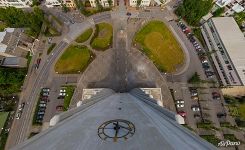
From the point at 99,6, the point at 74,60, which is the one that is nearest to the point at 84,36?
the point at 74,60

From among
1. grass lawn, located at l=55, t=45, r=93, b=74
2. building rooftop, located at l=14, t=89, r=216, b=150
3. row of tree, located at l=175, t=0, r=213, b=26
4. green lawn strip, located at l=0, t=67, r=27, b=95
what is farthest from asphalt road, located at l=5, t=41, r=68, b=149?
building rooftop, located at l=14, t=89, r=216, b=150

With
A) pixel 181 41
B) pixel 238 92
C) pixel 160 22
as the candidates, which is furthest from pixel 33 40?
pixel 238 92

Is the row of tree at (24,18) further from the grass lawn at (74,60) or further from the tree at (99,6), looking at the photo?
the tree at (99,6)

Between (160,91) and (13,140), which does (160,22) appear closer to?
(160,91)

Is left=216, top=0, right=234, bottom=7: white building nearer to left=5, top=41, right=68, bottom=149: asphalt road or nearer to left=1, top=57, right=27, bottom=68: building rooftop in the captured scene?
left=5, top=41, right=68, bottom=149: asphalt road

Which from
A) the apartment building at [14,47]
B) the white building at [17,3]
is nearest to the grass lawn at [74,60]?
the apartment building at [14,47]

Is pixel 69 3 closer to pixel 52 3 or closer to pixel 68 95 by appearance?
pixel 52 3
